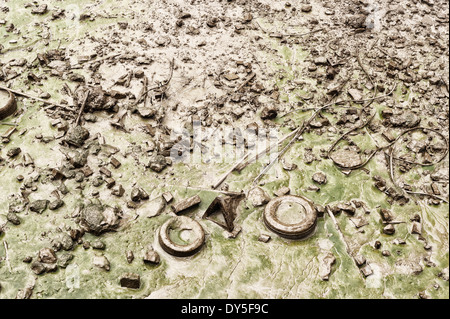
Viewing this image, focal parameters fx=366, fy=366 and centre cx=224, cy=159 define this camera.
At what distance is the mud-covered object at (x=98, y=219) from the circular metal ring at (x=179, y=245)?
0.63 meters

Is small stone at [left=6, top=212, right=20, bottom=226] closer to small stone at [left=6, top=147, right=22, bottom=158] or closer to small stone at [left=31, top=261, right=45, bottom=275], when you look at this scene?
small stone at [left=31, top=261, right=45, bottom=275]

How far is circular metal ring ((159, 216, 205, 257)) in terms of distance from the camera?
4.23 m

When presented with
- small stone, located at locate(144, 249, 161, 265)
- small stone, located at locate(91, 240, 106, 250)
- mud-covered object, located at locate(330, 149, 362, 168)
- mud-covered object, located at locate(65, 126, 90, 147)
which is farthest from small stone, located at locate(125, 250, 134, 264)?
mud-covered object, located at locate(330, 149, 362, 168)

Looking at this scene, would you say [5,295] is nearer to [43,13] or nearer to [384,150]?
[384,150]

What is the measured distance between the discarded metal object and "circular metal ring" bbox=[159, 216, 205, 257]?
0.84 feet

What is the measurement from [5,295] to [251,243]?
278 centimetres

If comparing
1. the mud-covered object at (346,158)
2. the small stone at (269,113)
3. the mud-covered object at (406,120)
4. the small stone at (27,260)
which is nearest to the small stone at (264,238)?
the mud-covered object at (346,158)

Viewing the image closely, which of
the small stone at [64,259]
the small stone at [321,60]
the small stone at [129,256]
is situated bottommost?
the small stone at [129,256]

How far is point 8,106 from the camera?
5719 millimetres

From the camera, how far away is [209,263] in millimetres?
4293

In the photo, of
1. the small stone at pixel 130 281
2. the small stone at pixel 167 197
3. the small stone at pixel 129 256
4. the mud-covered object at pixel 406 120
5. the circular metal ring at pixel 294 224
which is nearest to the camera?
the small stone at pixel 130 281

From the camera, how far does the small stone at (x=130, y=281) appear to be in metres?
4.01

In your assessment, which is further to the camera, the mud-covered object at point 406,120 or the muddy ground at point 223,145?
the mud-covered object at point 406,120

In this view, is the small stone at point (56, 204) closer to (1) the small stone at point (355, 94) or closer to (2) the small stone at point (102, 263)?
(2) the small stone at point (102, 263)
